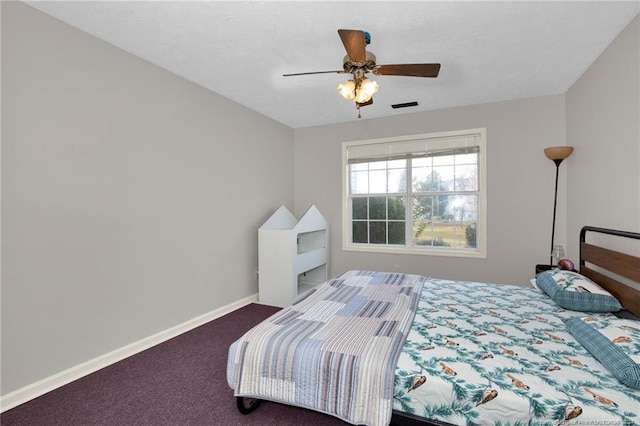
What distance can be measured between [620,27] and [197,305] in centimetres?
438

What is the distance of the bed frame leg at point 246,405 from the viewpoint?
1742 millimetres

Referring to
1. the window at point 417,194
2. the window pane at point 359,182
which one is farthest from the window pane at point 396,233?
the window pane at point 359,182

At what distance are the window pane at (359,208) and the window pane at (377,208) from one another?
0.09 m

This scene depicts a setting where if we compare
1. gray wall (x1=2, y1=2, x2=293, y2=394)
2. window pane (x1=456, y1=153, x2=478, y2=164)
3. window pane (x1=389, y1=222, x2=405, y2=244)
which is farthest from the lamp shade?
gray wall (x1=2, y1=2, x2=293, y2=394)

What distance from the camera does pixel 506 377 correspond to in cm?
129

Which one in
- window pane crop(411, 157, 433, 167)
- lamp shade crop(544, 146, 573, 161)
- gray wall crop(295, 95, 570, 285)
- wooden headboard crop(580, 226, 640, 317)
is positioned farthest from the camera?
window pane crop(411, 157, 433, 167)

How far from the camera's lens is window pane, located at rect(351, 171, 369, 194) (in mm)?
4522

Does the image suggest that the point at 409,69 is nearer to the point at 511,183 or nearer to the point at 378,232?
the point at 511,183

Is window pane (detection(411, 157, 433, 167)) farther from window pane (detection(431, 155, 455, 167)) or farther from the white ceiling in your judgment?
the white ceiling

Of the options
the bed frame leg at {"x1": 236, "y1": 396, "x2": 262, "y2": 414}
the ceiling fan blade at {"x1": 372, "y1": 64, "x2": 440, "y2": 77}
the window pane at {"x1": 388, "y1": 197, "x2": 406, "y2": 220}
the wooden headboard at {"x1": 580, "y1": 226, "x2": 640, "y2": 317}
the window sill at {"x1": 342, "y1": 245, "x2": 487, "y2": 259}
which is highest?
the ceiling fan blade at {"x1": 372, "y1": 64, "x2": 440, "y2": 77}

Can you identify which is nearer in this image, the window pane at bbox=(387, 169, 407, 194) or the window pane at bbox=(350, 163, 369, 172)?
the window pane at bbox=(387, 169, 407, 194)

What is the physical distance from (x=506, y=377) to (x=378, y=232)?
3180 mm

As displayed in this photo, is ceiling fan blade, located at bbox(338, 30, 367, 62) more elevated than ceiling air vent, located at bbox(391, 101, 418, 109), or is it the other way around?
ceiling air vent, located at bbox(391, 101, 418, 109)

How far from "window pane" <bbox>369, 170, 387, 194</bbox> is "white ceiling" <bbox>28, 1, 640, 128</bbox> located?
138 centimetres
